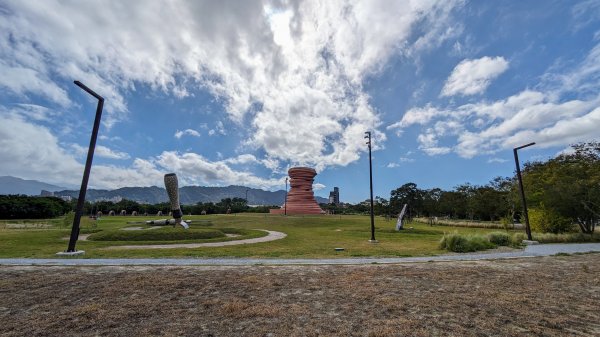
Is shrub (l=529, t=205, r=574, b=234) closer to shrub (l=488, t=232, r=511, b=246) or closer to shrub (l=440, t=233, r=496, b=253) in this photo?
shrub (l=488, t=232, r=511, b=246)

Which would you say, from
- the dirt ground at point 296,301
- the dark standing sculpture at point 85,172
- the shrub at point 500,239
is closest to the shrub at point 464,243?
the shrub at point 500,239

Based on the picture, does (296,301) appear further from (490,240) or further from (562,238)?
(562,238)

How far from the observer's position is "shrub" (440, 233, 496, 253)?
15060 mm

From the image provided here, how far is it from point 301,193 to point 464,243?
181 ft

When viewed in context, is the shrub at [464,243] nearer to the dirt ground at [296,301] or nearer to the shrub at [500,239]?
the shrub at [500,239]

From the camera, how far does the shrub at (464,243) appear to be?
49.4 feet

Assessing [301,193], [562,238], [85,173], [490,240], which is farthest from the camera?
[301,193]

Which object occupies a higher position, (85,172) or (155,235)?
(85,172)

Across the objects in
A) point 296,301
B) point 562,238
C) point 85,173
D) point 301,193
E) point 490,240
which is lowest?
point 296,301

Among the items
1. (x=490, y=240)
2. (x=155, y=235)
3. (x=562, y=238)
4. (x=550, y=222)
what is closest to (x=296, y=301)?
(x=490, y=240)

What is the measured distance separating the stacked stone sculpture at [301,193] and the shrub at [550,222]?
47.4 m

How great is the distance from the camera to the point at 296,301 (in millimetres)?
6516

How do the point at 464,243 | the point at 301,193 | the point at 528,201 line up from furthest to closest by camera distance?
the point at 301,193, the point at 528,201, the point at 464,243

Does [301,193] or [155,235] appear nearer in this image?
[155,235]
